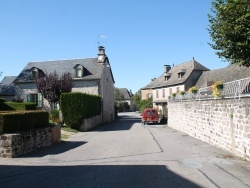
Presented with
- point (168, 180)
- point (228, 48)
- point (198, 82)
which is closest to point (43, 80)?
point (228, 48)

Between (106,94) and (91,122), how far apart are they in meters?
11.9

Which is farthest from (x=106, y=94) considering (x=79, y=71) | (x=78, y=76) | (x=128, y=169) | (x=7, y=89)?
(x=128, y=169)

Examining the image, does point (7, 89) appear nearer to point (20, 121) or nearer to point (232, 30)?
point (20, 121)

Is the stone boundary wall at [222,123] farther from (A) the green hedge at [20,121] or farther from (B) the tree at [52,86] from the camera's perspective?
(B) the tree at [52,86]

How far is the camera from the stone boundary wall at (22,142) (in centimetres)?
1195

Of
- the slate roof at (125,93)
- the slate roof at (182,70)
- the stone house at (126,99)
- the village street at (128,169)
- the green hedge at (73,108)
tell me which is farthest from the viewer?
the slate roof at (125,93)

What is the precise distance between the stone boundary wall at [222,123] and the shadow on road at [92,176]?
3.23 meters

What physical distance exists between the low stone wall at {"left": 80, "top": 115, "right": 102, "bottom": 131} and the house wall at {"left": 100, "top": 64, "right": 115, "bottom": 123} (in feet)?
11.8

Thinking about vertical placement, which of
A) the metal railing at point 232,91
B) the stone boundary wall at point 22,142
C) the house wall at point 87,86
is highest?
the house wall at point 87,86

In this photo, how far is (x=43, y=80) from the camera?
29328mm

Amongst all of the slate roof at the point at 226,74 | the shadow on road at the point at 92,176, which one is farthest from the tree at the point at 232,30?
the slate roof at the point at 226,74

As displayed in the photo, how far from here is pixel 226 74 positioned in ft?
145

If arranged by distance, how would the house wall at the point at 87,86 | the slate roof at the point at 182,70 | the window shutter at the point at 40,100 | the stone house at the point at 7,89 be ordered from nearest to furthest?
the house wall at the point at 87,86, the window shutter at the point at 40,100, the stone house at the point at 7,89, the slate roof at the point at 182,70

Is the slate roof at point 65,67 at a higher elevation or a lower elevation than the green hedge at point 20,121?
higher
